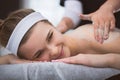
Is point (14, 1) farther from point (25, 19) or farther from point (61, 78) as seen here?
point (61, 78)

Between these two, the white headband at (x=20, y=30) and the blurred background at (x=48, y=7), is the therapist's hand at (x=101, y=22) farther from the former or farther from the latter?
the white headband at (x=20, y=30)

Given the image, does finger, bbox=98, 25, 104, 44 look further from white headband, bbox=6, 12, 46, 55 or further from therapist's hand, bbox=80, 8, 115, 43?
white headband, bbox=6, 12, 46, 55

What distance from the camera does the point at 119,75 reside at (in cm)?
64

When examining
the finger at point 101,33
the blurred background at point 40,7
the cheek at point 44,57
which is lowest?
the cheek at point 44,57

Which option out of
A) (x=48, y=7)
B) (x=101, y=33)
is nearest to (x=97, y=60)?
(x=101, y=33)

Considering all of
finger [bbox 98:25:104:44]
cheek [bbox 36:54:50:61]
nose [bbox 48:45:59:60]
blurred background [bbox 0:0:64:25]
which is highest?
blurred background [bbox 0:0:64:25]

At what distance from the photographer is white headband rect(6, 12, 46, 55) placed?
62cm

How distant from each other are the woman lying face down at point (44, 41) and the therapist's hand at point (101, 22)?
0.01 meters

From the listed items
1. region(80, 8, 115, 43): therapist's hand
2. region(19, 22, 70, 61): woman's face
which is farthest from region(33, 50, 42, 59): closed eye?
region(80, 8, 115, 43): therapist's hand

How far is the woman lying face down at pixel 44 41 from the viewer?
2.06ft

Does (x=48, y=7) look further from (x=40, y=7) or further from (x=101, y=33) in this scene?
(x=101, y=33)

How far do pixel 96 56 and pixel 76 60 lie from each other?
0.15 ft

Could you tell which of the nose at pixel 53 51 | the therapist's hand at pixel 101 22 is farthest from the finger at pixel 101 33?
the nose at pixel 53 51

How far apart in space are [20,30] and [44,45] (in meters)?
0.06
